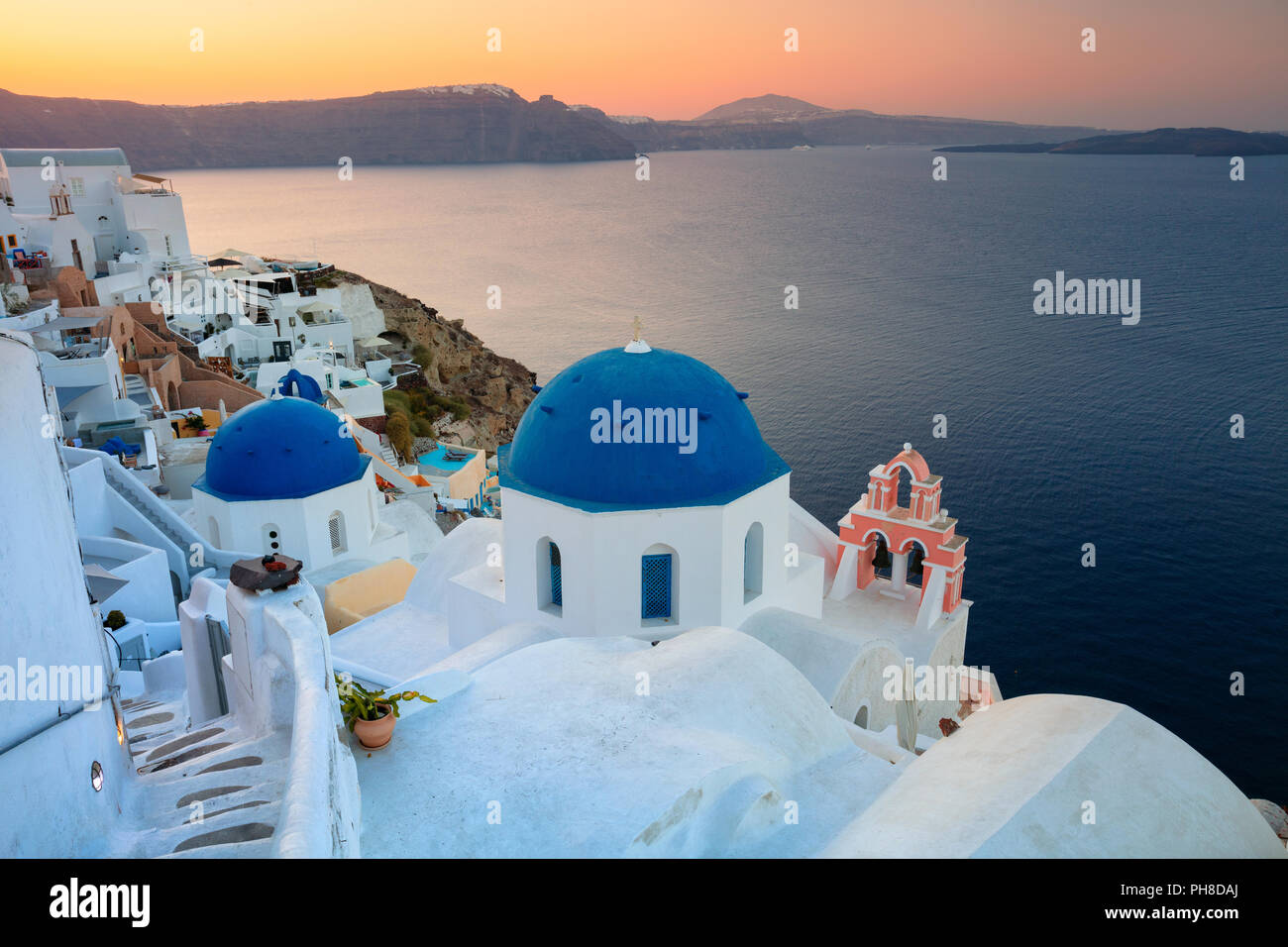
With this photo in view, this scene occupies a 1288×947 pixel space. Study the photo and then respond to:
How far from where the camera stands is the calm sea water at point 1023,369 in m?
31.5

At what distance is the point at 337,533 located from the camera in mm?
21328

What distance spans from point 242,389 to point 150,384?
3995 mm

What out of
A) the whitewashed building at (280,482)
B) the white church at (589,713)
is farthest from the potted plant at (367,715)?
the whitewashed building at (280,482)

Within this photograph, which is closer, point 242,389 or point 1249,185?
point 242,389

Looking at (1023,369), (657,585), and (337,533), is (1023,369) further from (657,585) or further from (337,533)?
(657,585)

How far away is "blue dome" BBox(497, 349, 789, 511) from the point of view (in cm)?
1334

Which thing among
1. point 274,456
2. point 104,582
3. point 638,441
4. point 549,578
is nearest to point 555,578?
point 549,578

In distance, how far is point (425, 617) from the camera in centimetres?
1720

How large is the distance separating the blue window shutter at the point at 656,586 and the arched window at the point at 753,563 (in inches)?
53.1

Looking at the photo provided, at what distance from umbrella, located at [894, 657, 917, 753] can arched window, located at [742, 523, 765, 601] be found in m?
3.56

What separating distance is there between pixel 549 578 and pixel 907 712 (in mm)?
7423
